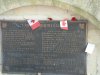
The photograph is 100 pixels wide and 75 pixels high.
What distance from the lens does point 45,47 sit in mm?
5934

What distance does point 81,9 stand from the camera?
5.64 m

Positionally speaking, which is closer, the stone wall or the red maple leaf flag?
the stone wall

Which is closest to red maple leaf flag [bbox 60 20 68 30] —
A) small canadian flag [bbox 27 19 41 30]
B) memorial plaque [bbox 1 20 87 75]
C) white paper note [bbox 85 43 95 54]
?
memorial plaque [bbox 1 20 87 75]

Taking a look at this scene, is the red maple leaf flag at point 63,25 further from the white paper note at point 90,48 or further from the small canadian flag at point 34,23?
the white paper note at point 90,48

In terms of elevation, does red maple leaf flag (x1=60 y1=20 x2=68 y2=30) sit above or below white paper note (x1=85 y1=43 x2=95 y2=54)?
above

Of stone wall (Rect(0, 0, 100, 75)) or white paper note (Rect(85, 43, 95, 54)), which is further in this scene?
white paper note (Rect(85, 43, 95, 54))

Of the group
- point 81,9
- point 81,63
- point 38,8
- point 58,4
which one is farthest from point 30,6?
point 81,63

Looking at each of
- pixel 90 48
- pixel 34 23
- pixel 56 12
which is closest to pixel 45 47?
pixel 34 23

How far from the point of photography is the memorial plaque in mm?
5879

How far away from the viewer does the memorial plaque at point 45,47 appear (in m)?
5.88

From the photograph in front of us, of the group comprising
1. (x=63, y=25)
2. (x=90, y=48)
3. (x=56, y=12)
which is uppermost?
(x=56, y=12)

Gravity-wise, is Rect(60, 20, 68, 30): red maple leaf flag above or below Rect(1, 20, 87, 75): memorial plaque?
above

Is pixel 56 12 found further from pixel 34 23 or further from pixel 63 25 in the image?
pixel 34 23

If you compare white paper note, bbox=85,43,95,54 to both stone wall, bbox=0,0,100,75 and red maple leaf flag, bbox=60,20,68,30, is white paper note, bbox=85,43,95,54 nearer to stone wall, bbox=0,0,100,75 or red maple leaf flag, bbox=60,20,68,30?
stone wall, bbox=0,0,100,75
